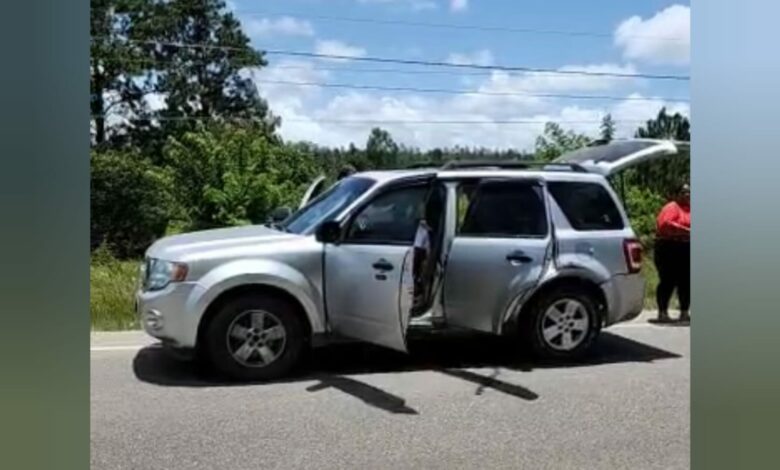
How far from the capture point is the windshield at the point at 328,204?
7.95 ft

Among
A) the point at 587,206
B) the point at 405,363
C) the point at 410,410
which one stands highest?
the point at 587,206

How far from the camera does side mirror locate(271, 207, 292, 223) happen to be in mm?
2385

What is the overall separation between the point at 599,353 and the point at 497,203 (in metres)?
0.58

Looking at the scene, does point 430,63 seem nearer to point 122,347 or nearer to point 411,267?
point 411,267

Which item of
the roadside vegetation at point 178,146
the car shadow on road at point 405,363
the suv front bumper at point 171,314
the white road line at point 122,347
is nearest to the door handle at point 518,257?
the car shadow on road at point 405,363

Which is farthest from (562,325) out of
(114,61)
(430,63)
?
(114,61)

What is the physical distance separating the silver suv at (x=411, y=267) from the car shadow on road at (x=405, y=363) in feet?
0.13

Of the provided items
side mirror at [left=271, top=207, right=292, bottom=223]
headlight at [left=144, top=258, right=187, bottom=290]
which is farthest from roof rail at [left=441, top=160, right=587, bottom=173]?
headlight at [left=144, top=258, right=187, bottom=290]

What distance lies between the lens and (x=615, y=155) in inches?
100

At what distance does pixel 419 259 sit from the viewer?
8.04 ft

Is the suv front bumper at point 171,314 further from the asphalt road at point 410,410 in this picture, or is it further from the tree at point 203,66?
the tree at point 203,66

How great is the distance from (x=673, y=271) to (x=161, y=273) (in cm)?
151
